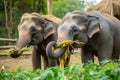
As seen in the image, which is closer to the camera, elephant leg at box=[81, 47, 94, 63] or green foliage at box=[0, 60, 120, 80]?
green foliage at box=[0, 60, 120, 80]

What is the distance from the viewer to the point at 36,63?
6848 mm

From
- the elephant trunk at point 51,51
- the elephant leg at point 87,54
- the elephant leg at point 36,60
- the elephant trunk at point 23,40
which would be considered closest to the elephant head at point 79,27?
the elephant leg at point 87,54

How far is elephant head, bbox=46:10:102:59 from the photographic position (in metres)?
5.46

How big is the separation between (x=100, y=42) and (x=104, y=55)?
228mm

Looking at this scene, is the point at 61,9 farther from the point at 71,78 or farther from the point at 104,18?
the point at 71,78

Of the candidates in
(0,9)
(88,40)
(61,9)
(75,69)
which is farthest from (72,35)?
(61,9)

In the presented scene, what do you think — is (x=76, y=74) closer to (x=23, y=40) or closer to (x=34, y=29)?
(x=23, y=40)

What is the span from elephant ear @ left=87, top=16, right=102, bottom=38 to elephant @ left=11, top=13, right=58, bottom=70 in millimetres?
939

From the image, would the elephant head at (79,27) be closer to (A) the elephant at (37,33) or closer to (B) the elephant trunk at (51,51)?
(B) the elephant trunk at (51,51)

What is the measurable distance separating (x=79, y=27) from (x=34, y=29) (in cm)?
113

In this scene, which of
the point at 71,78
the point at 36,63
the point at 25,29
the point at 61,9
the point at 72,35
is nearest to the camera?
the point at 71,78

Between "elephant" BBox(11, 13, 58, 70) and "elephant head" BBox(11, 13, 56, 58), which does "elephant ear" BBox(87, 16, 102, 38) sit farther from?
"elephant head" BBox(11, 13, 56, 58)

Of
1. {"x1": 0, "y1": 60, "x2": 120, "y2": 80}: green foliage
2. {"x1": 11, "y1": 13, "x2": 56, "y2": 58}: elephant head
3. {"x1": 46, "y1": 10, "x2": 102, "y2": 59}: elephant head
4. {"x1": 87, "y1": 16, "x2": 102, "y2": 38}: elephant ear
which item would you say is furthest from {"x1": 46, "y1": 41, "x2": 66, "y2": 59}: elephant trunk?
{"x1": 0, "y1": 60, "x2": 120, "y2": 80}: green foliage

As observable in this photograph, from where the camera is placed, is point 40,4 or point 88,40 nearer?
point 88,40
